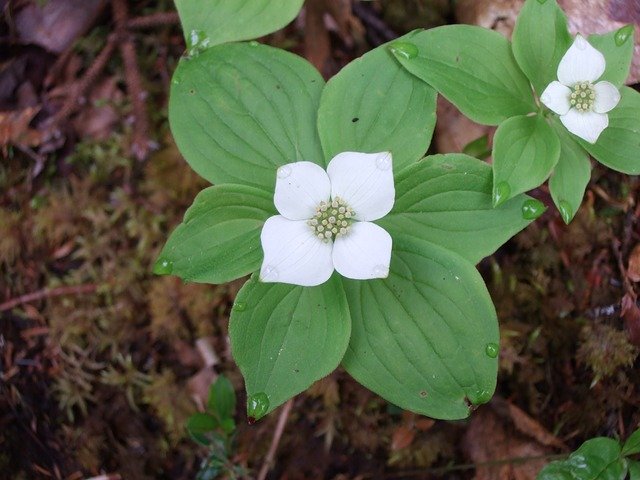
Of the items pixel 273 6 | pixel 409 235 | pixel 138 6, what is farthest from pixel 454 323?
pixel 138 6

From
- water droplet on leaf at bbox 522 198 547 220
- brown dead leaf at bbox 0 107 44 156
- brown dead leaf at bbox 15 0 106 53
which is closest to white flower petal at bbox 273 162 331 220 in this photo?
water droplet on leaf at bbox 522 198 547 220

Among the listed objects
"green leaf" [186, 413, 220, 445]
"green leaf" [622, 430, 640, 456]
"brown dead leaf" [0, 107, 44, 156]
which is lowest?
"green leaf" [186, 413, 220, 445]

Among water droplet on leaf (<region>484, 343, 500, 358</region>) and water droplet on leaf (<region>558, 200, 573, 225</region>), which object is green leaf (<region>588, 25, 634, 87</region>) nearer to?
water droplet on leaf (<region>558, 200, 573, 225</region>)

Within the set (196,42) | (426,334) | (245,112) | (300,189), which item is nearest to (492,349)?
(426,334)

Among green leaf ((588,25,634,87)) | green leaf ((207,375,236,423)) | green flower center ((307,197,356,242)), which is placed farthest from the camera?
green leaf ((207,375,236,423))

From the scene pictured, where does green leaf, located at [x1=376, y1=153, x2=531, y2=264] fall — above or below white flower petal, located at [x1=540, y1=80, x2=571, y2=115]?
below

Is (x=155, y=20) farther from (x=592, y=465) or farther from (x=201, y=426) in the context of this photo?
(x=592, y=465)
